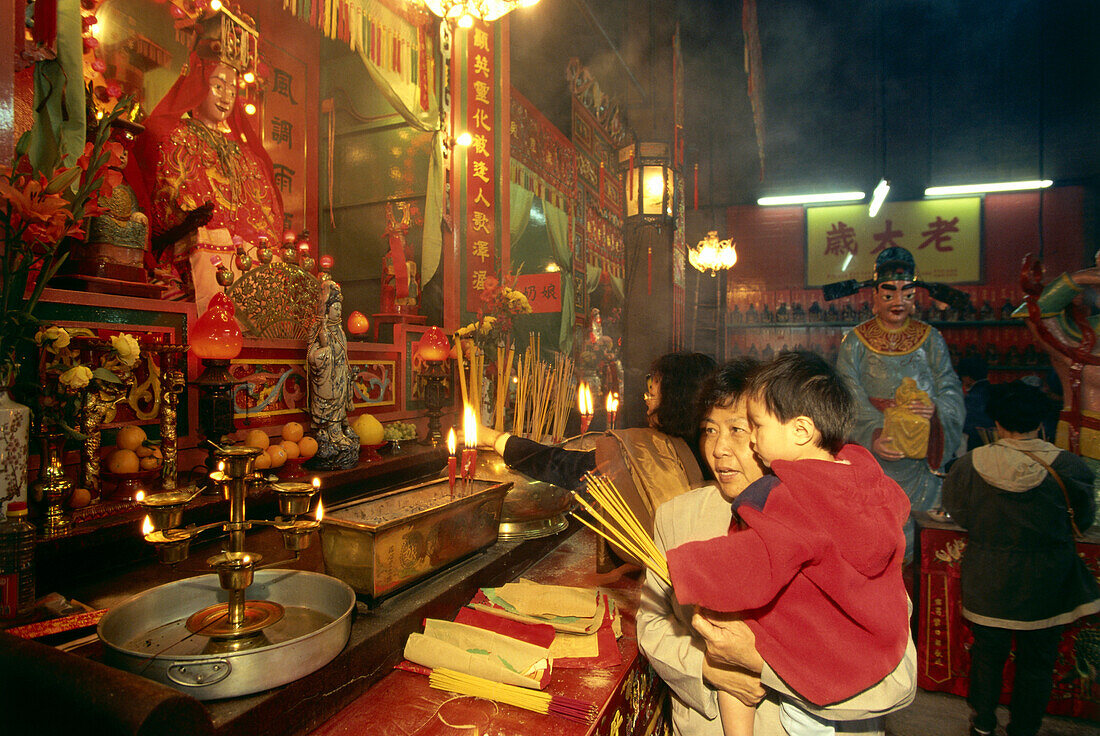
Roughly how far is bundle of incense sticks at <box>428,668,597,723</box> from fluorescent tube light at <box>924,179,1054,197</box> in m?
10.4

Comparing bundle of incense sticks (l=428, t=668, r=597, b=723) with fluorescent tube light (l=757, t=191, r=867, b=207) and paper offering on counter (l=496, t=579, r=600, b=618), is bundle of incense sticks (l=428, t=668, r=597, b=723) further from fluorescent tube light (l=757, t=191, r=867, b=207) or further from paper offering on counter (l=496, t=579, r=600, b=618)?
fluorescent tube light (l=757, t=191, r=867, b=207)

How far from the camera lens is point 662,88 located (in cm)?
511

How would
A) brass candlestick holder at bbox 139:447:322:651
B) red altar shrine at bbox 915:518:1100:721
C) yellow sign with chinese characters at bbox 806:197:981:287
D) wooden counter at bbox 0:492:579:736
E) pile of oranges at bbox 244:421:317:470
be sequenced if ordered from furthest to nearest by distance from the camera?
yellow sign with chinese characters at bbox 806:197:981:287 < red altar shrine at bbox 915:518:1100:721 < pile of oranges at bbox 244:421:317:470 < brass candlestick holder at bbox 139:447:322:651 < wooden counter at bbox 0:492:579:736

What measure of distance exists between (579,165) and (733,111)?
263cm

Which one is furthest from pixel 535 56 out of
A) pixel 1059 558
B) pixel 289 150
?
pixel 1059 558

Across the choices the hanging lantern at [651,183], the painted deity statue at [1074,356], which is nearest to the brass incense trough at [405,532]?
the painted deity statue at [1074,356]

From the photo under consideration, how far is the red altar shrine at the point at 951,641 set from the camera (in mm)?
2852

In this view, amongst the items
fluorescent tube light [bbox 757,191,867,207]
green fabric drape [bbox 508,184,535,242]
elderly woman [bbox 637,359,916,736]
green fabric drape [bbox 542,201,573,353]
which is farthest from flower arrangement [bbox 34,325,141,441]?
fluorescent tube light [bbox 757,191,867,207]

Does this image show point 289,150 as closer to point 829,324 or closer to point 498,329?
point 498,329

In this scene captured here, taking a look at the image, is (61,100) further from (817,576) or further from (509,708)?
(817,576)

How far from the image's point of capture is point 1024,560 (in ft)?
8.51

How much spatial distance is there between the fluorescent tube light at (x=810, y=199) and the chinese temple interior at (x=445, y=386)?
175 cm

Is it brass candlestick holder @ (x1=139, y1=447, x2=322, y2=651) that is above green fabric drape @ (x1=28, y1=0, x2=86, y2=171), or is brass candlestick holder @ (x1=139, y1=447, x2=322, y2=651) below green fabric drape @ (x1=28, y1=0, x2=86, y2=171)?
below

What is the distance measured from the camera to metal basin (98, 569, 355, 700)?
99 cm
